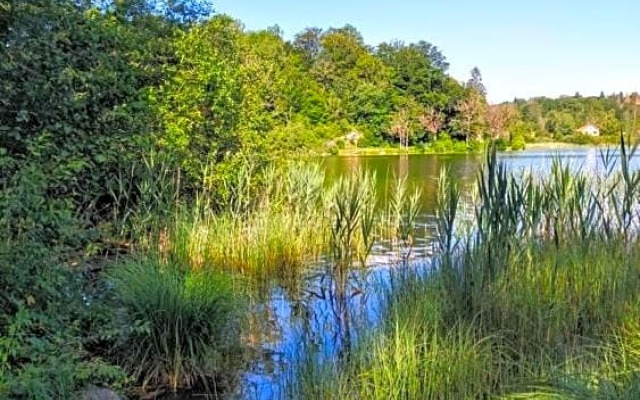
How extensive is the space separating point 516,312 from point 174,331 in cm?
213

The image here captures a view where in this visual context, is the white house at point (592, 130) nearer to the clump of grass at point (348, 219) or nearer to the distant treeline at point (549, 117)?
the distant treeline at point (549, 117)

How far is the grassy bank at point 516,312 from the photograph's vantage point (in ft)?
10.1

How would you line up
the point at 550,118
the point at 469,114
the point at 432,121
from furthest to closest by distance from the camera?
the point at 432,121
the point at 469,114
the point at 550,118

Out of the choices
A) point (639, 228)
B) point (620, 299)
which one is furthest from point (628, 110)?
point (620, 299)

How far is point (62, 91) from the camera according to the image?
14.6 ft

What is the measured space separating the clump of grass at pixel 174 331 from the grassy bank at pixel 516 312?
0.85 meters

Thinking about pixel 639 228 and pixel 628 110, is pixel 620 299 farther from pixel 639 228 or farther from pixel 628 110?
pixel 628 110

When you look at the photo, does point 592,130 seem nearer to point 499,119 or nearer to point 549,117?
point 499,119

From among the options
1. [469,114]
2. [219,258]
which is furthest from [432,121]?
[219,258]

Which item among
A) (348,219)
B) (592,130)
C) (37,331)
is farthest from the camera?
(592,130)

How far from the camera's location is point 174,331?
3.85 m

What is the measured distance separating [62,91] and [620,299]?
414cm

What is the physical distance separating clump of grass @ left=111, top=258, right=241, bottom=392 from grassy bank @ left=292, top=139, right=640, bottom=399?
853mm

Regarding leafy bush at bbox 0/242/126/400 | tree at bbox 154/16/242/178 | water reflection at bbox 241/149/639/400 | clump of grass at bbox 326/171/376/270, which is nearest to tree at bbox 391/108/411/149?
tree at bbox 154/16/242/178
